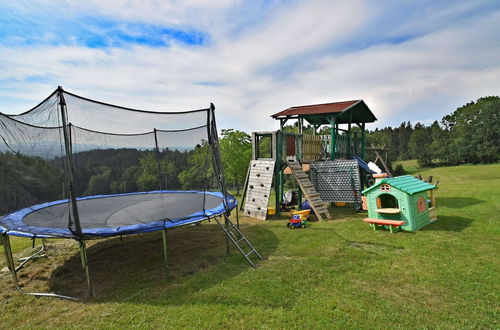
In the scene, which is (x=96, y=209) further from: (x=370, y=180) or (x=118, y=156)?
(x=370, y=180)

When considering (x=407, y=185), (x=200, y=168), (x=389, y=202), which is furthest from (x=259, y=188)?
(x=407, y=185)

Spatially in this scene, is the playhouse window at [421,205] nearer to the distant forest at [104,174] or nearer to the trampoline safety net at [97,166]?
the trampoline safety net at [97,166]

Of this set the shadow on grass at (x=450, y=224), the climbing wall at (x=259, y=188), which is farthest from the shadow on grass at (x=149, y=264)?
the shadow on grass at (x=450, y=224)

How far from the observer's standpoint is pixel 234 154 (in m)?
17.6

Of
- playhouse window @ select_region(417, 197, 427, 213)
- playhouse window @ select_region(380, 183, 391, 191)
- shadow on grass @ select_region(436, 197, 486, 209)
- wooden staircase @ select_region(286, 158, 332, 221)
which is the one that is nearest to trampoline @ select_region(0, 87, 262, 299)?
wooden staircase @ select_region(286, 158, 332, 221)

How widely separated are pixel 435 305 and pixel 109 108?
5.49m

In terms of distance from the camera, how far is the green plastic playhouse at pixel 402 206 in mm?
6223

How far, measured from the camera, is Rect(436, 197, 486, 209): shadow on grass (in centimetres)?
880

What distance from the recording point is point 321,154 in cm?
1059

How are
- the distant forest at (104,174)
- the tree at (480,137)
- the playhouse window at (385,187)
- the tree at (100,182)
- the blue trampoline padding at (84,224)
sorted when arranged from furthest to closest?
the tree at (480,137), the playhouse window at (385,187), the tree at (100,182), the distant forest at (104,174), the blue trampoline padding at (84,224)

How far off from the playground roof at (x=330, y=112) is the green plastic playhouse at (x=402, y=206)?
11.9 feet

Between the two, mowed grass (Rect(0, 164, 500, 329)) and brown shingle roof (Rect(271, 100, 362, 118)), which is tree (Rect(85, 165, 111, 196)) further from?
brown shingle roof (Rect(271, 100, 362, 118))

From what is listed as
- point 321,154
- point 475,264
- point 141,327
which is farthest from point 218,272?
point 321,154

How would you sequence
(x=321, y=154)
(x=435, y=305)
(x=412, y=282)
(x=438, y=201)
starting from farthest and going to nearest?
1. (x=321, y=154)
2. (x=438, y=201)
3. (x=412, y=282)
4. (x=435, y=305)
